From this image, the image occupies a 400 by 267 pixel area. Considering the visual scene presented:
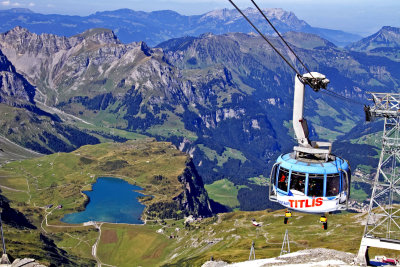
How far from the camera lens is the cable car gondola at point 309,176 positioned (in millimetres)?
54938

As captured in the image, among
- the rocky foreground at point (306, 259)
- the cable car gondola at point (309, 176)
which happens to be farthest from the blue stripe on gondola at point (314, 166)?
the rocky foreground at point (306, 259)

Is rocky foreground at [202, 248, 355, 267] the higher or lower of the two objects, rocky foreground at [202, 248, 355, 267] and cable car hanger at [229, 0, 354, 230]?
the lower

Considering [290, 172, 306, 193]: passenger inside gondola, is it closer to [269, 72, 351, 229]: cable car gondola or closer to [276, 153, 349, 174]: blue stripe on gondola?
[269, 72, 351, 229]: cable car gondola

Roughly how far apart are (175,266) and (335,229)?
71.5 m

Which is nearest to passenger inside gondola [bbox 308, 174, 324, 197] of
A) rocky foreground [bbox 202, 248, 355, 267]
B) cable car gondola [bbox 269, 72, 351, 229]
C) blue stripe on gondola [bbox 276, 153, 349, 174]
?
cable car gondola [bbox 269, 72, 351, 229]

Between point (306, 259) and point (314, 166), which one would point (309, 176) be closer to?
point (314, 166)

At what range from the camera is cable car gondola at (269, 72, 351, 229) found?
54.9 meters

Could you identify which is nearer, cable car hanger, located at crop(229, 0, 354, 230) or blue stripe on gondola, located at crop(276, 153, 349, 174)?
blue stripe on gondola, located at crop(276, 153, 349, 174)

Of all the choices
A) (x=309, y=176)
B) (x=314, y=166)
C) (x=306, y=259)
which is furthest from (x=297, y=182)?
(x=306, y=259)

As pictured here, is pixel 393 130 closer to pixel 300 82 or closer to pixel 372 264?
pixel 372 264

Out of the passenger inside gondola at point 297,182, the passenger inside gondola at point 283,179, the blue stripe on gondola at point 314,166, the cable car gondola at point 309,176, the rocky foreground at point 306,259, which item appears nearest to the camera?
the blue stripe on gondola at point 314,166

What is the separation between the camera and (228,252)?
6781 inches

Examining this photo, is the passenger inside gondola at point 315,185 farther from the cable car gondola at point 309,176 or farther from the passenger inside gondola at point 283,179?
the passenger inside gondola at point 283,179

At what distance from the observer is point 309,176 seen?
5506 centimetres
